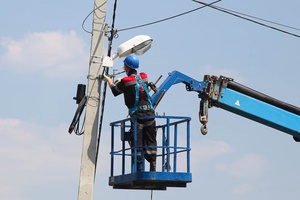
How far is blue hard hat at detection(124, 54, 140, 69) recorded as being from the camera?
43.5 ft

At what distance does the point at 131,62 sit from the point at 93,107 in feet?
3.51

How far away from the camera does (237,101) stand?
48.6 ft

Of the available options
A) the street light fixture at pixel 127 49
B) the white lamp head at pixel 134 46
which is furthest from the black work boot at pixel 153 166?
the white lamp head at pixel 134 46

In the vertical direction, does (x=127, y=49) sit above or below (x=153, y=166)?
above

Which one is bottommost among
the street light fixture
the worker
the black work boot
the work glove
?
the black work boot

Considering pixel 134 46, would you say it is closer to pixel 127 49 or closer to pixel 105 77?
pixel 127 49

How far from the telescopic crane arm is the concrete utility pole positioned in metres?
1.36

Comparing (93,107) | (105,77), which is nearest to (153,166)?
(93,107)

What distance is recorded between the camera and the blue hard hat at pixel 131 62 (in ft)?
43.5

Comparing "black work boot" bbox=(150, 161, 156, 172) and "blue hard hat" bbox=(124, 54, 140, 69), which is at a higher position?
"blue hard hat" bbox=(124, 54, 140, 69)

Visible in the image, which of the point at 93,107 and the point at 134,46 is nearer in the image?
the point at 93,107

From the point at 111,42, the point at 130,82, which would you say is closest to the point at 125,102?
the point at 130,82

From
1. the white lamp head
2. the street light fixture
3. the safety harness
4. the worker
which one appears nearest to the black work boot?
the worker

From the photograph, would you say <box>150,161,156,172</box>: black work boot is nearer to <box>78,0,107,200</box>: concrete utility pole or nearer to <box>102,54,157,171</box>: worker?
<box>102,54,157,171</box>: worker
